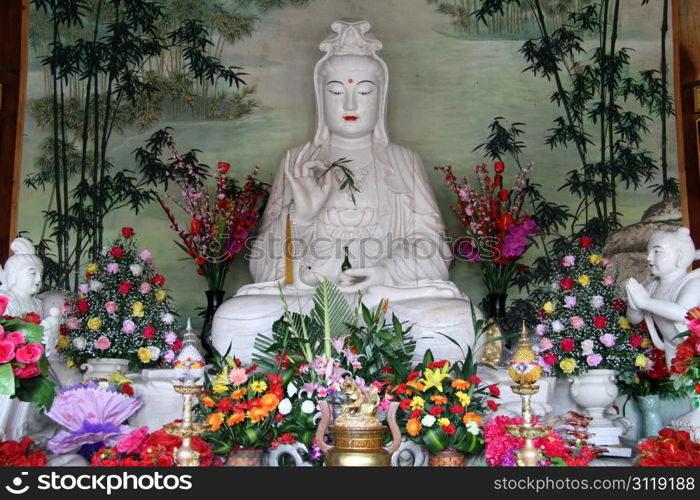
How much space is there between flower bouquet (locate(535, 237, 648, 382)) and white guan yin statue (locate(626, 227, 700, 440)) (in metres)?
0.15

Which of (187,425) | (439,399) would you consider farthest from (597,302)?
(187,425)

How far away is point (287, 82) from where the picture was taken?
8250 mm

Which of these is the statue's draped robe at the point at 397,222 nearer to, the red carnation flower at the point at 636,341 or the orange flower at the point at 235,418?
the red carnation flower at the point at 636,341

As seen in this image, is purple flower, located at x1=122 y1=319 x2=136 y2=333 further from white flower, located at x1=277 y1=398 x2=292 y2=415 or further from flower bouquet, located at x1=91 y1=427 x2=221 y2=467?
white flower, located at x1=277 y1=398 x2=292 y2=415

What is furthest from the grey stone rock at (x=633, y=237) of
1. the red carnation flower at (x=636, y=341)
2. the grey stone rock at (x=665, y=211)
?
the red carnation flower at (x=636, y=341)

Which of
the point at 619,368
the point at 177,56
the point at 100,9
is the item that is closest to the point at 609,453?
the point at 619,368

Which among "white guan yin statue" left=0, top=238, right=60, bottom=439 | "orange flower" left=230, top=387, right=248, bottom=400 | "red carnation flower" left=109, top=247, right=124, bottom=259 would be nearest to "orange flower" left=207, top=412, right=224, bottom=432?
"orange flower" left=230, top=387, right=248, bottom=400

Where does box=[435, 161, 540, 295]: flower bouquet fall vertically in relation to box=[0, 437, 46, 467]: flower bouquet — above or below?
Answer: above

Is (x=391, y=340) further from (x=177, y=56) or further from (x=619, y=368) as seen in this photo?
(x=177, y=56)

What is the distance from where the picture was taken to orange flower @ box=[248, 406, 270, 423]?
5062mm

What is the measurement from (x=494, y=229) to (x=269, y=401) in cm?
269

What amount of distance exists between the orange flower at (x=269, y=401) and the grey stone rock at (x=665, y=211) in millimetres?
3764

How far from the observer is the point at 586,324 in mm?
6285
